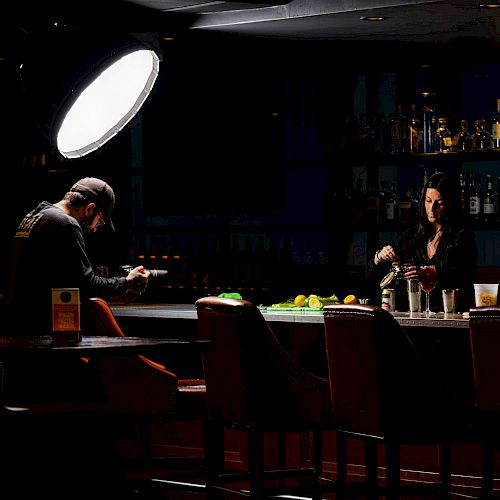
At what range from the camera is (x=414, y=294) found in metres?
5.27

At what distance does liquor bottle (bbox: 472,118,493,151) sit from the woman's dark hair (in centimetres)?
120

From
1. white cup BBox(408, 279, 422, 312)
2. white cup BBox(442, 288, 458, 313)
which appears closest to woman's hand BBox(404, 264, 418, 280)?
white cup BBox(408, 279, 422, 312)

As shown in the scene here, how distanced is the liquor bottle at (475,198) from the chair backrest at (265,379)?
→ 2935 millimetres

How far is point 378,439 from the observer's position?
3998 mm

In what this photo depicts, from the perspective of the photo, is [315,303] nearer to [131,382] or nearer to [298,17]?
[131,382]

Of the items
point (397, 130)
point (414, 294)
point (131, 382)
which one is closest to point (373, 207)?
point (397, 130)

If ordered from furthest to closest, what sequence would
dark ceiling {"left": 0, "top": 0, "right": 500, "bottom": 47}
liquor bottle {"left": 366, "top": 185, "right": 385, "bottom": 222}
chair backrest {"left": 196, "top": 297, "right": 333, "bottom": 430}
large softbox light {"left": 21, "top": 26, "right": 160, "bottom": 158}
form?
liquor bottle {"left": 366, "top": 185, "right": 385, "bottom": 222} → dark ceiling {"left": 0, "top": 0, "right": 500, "bottom": 47} → chair backrest {"left": 196, "top": 297, "right": 333, "bottom": 430} → large softbox light {"left": 21, "top": 26, "right": 160, "bottom": 158}

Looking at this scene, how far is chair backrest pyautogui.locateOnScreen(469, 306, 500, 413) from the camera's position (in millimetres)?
3963

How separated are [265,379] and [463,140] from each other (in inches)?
127

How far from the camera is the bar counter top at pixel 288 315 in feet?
15.8

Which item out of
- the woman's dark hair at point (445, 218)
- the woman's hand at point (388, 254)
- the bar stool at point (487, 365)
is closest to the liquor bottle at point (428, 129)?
the woman's dark hair at point (445, 218)

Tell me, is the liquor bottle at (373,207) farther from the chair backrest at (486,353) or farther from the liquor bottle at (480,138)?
the chair backrest at (486,353)

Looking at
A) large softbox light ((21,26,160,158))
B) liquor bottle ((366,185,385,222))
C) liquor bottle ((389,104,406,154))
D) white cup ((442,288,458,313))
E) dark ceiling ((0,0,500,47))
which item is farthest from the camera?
liquor bottle ((366,185,385,222))

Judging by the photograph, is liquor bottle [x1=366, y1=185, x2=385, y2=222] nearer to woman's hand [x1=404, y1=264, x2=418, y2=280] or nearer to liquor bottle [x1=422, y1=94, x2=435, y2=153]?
liquor bottle [x1=422, y1=94, x2=435, y2=153]
